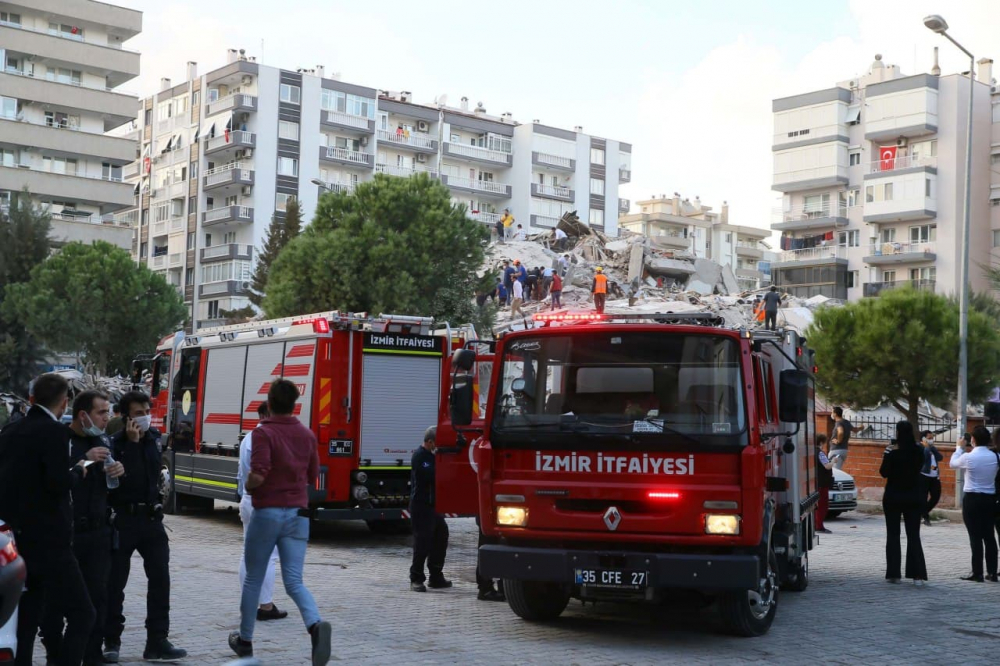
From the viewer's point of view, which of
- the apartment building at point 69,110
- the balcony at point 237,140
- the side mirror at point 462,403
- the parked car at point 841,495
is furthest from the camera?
the balcony at point 237,140

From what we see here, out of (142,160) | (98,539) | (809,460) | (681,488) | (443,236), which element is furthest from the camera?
(142,160)

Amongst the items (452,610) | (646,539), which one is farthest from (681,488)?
(452,610)

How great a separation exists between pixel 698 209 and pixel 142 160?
2989 inches

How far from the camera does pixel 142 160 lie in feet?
284

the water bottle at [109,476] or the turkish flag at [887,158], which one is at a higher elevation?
the turkish flag at [887,158]

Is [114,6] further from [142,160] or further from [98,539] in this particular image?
[98,539]

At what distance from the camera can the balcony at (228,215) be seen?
7606 cm

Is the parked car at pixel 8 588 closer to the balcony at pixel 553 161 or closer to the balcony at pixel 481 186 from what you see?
the balcony at pixel 481 186

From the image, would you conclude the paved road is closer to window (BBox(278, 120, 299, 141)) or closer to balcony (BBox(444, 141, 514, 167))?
window (BBox(278, 120, 299, 141))

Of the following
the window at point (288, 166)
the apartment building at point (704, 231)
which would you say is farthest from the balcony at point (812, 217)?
the apartment building at point (704, 231)

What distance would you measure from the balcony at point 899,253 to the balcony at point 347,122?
113 feet

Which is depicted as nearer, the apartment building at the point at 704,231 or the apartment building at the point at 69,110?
the apartment building at the point at 69,110

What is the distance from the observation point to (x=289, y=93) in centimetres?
7788

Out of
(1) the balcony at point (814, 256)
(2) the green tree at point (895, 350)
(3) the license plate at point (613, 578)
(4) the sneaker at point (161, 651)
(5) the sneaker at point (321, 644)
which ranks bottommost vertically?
(4) the sneaker at point (161, 651)
